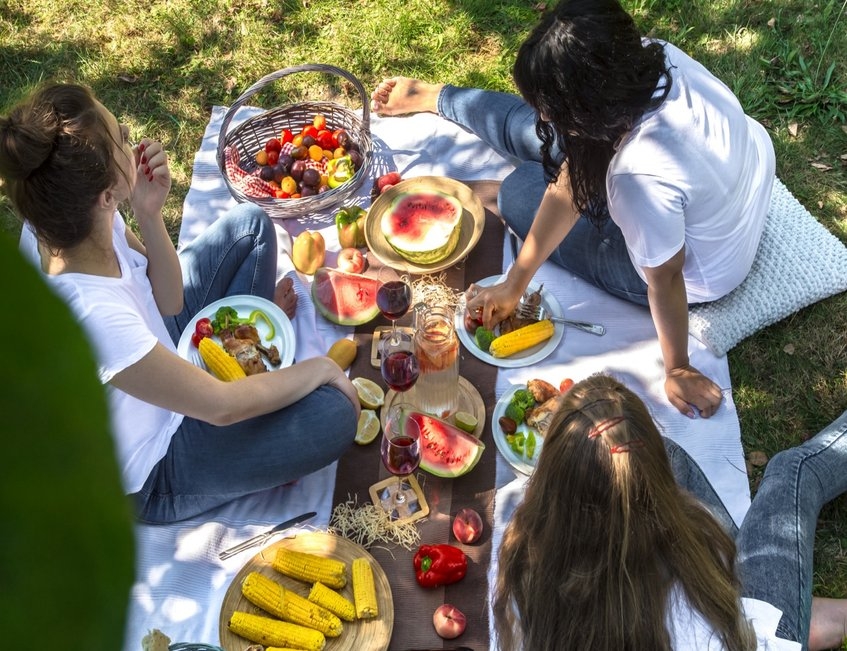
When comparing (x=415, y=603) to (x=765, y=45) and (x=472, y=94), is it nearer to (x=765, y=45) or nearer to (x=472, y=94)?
(x=472, y=94)

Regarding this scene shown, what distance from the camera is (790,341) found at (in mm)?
3094

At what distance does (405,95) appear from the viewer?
375 cm

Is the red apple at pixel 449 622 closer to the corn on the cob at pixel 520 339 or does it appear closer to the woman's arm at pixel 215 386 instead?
the woman's arm at pixel 215 386

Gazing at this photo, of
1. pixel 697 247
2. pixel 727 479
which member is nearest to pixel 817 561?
pixel 727 479

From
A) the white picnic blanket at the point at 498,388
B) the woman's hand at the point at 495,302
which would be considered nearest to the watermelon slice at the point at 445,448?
the white picnic blanket at the point at 498,388

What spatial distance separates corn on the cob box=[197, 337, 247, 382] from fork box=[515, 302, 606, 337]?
1.03 metres

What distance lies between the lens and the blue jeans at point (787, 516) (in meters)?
2.23

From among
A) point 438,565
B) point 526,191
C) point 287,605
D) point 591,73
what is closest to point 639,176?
point 591,73

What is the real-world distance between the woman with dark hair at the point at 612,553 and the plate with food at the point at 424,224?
1248 millimetres

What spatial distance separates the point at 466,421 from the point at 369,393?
0.39 metres

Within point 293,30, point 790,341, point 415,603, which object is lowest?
point 415,603

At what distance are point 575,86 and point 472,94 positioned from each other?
1.44m

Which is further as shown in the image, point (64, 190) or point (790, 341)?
point (790, 341)

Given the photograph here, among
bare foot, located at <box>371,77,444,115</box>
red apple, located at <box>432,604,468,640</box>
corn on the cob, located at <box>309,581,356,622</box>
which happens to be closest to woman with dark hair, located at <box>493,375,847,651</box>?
red apple, located at <box>432,604,468,640</box>
